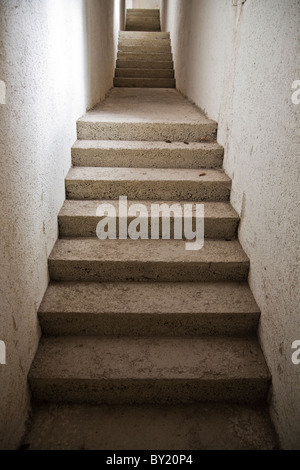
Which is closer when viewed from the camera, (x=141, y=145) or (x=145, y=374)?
(x=145, y=374)

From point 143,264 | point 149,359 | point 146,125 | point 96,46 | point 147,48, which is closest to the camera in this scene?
point 149,359

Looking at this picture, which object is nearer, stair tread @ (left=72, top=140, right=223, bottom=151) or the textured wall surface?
the textured wall surface

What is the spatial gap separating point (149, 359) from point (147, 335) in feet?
0.62

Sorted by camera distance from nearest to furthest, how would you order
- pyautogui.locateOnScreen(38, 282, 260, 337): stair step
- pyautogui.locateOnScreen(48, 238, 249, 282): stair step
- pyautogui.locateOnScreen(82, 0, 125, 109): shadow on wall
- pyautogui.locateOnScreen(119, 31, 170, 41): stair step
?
pyautogui.locateOnScreen(38, 282, 260, 337): stair step, pyautogui.locateOnScreen(48, 238, 249, 282): stair step, pyautogui.locateOnScreen(82, 0, 125, 109): shadow on wall, pyautogui.locateOnScreen(119, 31, 170, 41): stair step

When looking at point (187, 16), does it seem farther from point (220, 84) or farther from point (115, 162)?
point (115, 162)

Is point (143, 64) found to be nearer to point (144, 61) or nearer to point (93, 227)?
point (144, 61)

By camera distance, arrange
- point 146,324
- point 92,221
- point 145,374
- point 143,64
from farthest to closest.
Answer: point 143,64
point 92,221
point 146,324
point 145,374

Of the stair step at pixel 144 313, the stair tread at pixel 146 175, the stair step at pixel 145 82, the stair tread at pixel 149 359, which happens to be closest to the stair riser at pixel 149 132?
the stair tread at pixel 146 175

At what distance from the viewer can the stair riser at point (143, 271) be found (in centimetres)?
229

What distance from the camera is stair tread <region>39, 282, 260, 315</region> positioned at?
210cm

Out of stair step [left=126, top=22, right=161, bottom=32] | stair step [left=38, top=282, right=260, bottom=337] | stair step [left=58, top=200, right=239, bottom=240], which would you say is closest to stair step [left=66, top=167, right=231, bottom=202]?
stair step [left=58, top=200, right=239, bottom=240]

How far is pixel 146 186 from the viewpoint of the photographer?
2.78 metres

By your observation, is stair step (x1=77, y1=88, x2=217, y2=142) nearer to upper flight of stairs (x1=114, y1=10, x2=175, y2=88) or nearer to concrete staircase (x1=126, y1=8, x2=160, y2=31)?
upper flight of stairs (x1=114, y1=10, x2=175, y2=88)

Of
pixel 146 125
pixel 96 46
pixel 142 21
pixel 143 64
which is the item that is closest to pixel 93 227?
pixel 146 125
